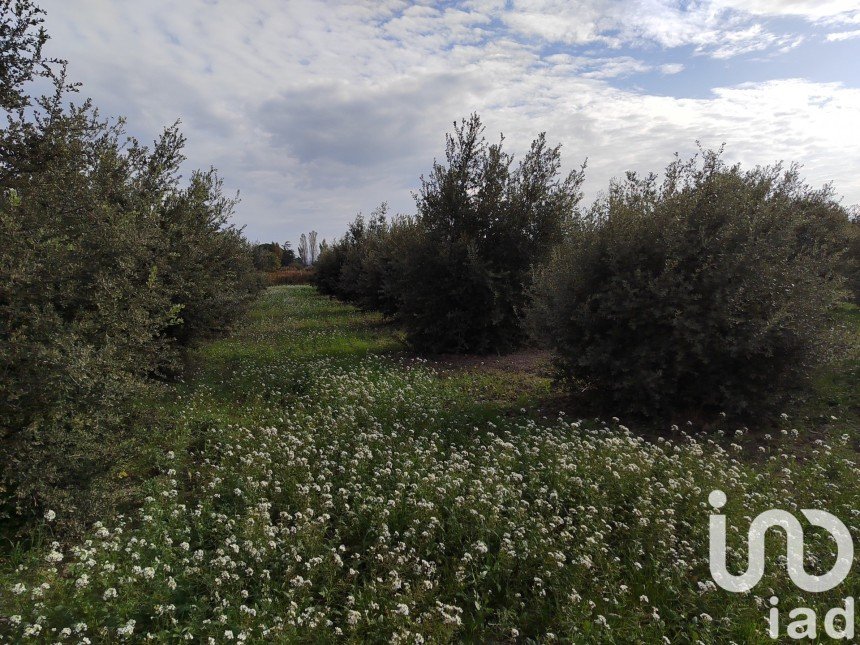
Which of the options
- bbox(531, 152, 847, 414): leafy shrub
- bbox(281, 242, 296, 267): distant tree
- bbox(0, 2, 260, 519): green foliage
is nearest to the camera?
bbox(0, 2, 260, 519): green foliage

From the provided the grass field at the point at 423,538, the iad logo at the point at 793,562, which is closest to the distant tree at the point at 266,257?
the grass field at the point at 423,538

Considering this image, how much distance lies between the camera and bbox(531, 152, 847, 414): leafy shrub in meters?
7.26

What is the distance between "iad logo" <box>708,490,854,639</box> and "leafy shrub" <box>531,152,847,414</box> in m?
2.85

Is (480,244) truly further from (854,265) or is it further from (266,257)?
(266,257)

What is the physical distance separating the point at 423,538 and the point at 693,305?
522cm

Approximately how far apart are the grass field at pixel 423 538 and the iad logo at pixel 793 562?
68 millimetres

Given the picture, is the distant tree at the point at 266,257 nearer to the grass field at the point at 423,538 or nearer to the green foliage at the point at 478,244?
the green foliage at the point at 478,244

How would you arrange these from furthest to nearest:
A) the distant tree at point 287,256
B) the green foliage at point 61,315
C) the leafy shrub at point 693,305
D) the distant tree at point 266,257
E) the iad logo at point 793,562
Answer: the distant tree at point 287,256 < the distant tree at point 266,257 < the leafy shrub at point 693,305 < the green foliage at point 61,315 < the iad logo at point 793,562

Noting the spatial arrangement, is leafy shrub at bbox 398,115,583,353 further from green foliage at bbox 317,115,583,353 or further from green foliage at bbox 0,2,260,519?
green foliage at bbox 0,2,260,519

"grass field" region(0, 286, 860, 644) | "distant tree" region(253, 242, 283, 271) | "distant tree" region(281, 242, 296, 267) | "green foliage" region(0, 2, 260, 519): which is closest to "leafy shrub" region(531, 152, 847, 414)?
"grass field" region(0, 286, 860, 644)

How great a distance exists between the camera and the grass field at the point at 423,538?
346cm

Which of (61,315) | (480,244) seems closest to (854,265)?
(480,244)

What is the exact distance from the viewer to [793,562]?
13.1 ft

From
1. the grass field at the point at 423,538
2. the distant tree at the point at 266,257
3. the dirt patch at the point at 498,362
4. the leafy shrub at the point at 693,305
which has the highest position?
the distant tree at the point at 266,257
